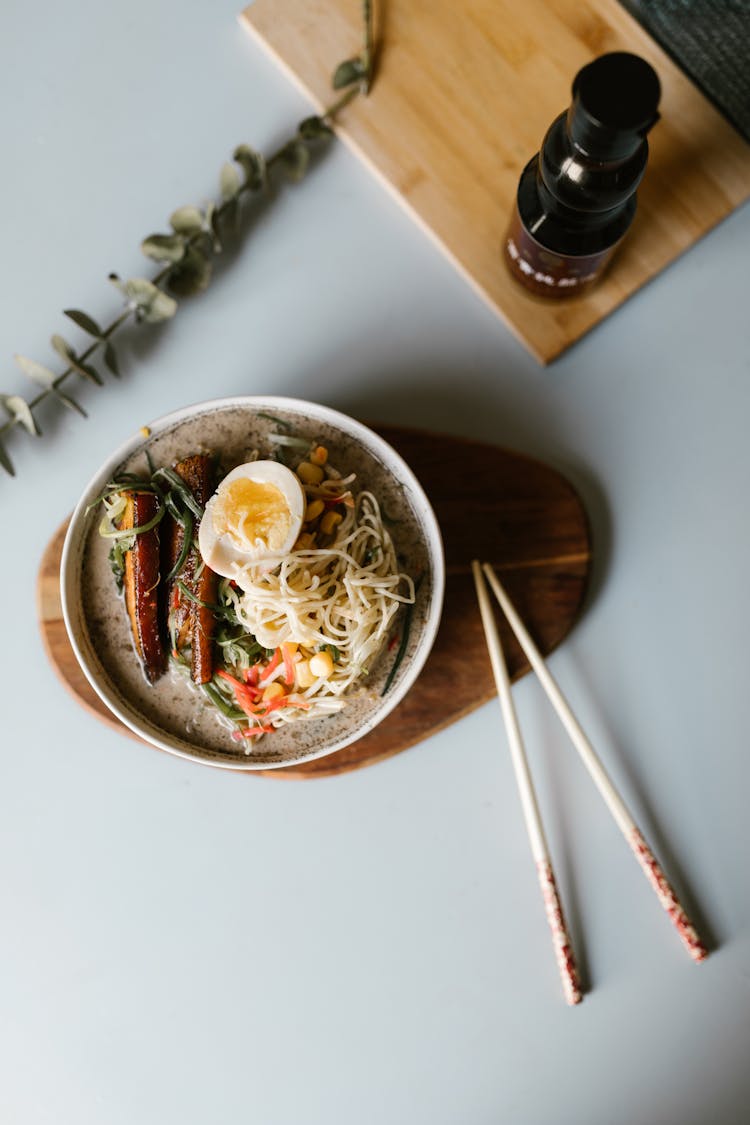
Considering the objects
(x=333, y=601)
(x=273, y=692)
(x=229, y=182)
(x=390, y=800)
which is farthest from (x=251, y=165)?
(x=390, y=800)

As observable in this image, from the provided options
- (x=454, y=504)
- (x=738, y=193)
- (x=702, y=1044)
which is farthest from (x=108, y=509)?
(x=702, y=1044)

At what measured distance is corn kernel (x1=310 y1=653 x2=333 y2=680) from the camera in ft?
4.18

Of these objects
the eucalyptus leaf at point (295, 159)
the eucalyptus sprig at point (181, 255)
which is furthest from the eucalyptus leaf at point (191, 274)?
the eucalyptus leaf at point (295, 159)

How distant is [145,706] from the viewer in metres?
1.37

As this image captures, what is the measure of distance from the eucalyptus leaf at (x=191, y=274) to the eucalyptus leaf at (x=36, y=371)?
0.26m

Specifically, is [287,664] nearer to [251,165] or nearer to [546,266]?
[546,266]

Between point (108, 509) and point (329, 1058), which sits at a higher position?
point (108, 509)

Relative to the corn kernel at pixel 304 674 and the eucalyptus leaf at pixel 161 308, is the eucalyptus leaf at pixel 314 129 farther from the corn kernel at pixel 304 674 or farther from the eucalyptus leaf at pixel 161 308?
the corn kernel at pixel 304 674

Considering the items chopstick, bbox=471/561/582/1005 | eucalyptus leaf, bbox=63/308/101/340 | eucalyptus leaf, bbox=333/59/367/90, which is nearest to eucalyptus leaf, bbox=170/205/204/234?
eucalyptus leaf, bbox=63/308/101/340

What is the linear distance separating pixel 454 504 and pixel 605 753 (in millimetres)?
512

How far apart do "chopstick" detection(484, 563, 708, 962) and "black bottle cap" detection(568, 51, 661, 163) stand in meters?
0.66

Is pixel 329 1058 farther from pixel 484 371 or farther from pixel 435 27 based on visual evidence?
pixel 435 27

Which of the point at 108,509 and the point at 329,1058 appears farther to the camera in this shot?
the point at 329,1058

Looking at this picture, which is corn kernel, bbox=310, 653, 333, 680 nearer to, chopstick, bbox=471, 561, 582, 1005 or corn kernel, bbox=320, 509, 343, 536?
corn kernel, bbox=320, 509, 343, 536
